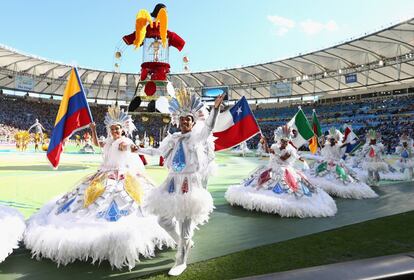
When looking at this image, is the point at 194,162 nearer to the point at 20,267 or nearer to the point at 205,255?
the point at 205,255

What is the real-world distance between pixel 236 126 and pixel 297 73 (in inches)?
1273

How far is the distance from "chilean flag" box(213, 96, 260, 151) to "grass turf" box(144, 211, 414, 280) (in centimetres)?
205

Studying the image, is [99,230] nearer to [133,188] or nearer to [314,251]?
[133,188]

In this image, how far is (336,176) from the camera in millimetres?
8578

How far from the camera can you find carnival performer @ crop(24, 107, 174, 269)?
11.6 feet

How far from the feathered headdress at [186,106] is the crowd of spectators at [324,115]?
2333 centimetres

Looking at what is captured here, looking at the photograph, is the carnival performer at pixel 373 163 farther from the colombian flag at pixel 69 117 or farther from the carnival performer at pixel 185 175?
the colombian flag at pixel 69 117

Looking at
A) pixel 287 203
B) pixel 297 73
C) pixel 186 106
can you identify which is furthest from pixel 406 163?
pixel 297 73

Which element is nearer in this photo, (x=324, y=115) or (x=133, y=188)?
(x=133, y=188)

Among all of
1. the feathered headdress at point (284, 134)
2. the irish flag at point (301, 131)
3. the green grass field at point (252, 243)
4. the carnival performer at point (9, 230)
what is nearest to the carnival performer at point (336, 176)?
the green grass field at point (252, 243)

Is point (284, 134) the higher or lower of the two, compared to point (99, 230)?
higher

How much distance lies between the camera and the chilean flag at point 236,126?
5.92 metres

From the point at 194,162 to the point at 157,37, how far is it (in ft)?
35.3

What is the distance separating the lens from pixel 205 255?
4.03 meters
